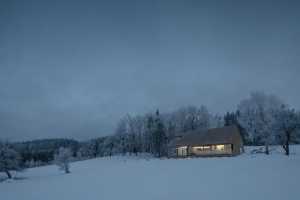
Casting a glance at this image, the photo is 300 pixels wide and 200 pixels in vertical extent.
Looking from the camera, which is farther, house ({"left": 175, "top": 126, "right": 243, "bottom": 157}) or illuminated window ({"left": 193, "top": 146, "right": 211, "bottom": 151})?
illuminated window ({"left": 193, "top": 146, "right": 211, "bottom": 151})

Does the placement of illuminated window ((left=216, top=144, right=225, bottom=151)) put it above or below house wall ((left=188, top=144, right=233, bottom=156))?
above

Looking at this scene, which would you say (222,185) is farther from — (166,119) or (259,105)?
(166,119)

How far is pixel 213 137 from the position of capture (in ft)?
159

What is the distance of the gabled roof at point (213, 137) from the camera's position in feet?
150

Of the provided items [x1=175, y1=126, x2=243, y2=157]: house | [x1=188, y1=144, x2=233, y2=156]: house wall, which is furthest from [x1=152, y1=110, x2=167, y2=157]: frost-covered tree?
[x1=188, y1=144, x2=233, y2=156]: house wall

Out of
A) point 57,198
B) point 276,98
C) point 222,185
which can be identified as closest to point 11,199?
point 57,198

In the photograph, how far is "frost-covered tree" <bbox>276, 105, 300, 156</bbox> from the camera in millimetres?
36000

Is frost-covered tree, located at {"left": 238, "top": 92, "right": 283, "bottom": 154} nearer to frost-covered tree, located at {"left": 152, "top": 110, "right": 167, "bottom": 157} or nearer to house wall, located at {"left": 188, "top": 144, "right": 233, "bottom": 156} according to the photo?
house wall, located at {"left": 188, "top": 144, "right": 233, "bottom": 156}

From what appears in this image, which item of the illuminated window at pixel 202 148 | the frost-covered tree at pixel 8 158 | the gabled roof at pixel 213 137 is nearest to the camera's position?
the frost-covered tree at pixel 8 158

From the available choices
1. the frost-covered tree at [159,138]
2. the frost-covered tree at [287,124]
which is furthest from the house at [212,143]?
the frost-covered tree at [159,138]

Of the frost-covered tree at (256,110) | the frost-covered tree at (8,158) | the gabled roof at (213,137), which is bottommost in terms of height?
the frost-covered tree at (8,158)

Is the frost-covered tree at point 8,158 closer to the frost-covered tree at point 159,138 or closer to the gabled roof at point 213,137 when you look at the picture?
the gabled roof at point 213,137

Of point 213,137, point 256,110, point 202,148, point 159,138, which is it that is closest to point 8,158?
point 202,148

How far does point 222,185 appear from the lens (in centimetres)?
1623
